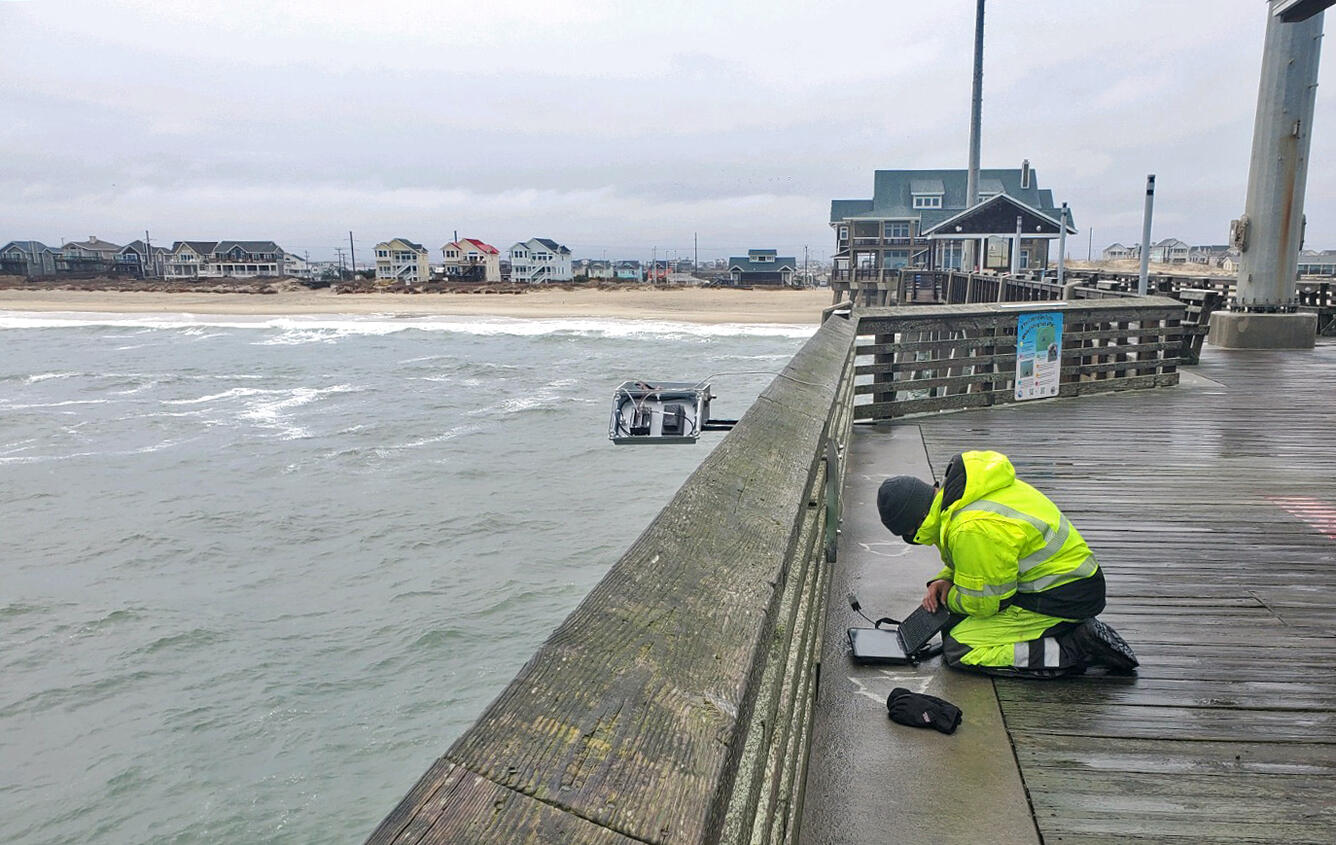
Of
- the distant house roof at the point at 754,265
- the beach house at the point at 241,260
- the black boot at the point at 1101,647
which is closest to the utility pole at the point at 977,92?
the black boot at the point at 1101,647

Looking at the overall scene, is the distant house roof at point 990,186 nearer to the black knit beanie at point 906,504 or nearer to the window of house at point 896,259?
the window of house at point 896,259

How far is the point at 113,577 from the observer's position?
14.4 metres

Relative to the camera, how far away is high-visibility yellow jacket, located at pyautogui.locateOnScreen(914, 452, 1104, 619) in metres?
3.63

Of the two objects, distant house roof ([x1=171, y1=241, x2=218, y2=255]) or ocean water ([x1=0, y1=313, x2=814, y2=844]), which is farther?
distant house roof ([x1=171, y1=241, x2=218, y2=255])

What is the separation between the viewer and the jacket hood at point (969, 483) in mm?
3678

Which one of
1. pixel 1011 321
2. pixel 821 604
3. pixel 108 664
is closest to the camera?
pixel 821 604

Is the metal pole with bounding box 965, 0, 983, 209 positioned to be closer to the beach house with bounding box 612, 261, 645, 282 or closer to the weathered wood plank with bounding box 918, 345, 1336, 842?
the weathered wood plank with bounding box 918, 345, 1336, 842

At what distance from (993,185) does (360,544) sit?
61164 mm

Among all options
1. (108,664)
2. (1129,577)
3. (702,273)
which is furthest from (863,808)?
(702,273)

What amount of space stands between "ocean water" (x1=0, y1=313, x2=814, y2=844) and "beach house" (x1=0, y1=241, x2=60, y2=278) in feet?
347

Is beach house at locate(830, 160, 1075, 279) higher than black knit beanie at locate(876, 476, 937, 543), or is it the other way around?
beach house at locate(830, 160, 1075, 279)

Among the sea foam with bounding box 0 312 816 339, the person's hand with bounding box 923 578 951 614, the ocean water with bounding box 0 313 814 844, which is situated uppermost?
the person's hand with bounding box 923 578 951 614

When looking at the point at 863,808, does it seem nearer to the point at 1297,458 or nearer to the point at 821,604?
the point at 821,604

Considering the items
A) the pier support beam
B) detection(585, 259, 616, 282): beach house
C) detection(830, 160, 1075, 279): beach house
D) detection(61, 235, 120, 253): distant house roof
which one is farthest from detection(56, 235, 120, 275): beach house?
the pier support beam
